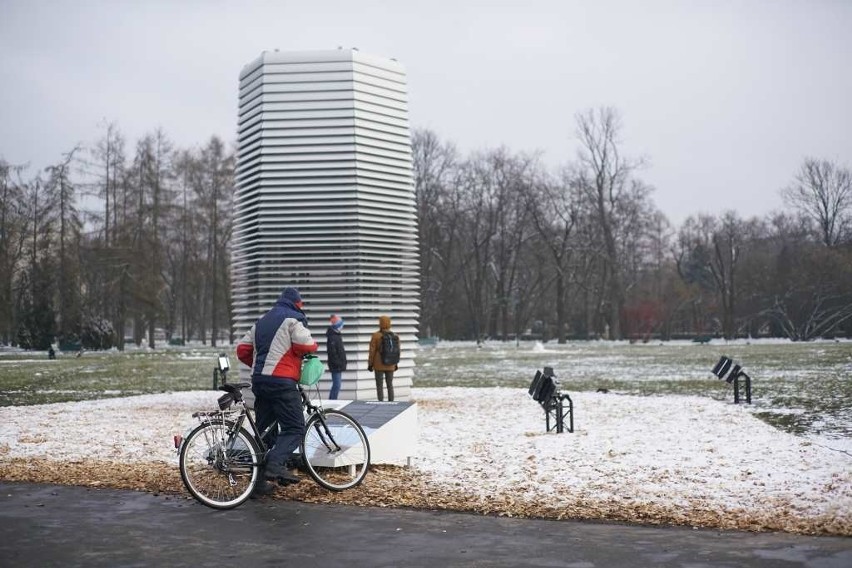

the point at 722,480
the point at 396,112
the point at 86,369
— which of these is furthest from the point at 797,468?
the point at 86,369

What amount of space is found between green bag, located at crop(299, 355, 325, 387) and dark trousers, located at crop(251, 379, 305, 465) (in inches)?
4.2

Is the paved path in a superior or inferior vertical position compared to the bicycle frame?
inferior

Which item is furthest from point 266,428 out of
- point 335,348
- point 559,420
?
point 335,348

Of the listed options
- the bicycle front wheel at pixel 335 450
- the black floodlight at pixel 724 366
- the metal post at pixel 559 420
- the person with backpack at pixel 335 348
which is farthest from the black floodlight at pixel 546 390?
the black floodlight at pixel 724 366

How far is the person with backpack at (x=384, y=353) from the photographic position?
15.3 m

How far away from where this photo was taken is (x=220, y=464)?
7.32 m

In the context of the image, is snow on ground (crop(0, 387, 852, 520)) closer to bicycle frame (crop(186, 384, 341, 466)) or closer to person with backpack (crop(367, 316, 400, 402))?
person with backpack (crop(367, 316, 400, 402))

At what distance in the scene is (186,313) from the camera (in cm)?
6775

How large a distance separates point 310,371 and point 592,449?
432cm

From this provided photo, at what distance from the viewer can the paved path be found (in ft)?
18.2

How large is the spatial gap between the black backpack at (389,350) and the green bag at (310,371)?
24.7ft

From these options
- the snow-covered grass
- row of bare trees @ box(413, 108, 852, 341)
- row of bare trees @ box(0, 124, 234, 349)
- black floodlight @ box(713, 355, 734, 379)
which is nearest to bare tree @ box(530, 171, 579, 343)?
row of bare trees @ box(413, 108, 852, 341)

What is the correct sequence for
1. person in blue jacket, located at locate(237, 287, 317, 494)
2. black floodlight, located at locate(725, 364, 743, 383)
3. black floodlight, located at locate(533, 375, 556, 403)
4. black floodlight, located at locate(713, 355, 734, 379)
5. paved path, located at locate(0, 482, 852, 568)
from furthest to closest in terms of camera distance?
black floodlight, located at locate(713, 355, 734, 379) < black floodlight, located at locate(725, 364, 743, 383) < black floodlight, located at locate(533, 375, 556, 403) < person in blue jacket, located at locate(237, 287, 317, 494) < paved path, located at locate(0, 482, 852, 568)

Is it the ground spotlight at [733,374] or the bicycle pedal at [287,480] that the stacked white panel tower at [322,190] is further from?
the bicycle pedal at [287,480]
